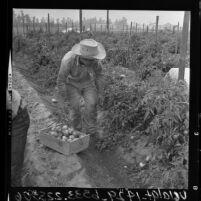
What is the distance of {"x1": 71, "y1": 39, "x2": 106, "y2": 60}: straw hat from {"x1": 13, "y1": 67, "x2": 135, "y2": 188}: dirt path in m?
0.56

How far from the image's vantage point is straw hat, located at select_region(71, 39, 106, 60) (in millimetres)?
4836

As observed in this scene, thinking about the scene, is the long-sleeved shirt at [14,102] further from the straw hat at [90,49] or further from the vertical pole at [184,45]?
the vertical pole at [184,45]

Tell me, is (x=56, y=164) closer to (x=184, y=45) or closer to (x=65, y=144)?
(x=65, y=144)

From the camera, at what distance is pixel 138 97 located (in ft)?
16.0

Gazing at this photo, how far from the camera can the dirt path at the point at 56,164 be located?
4.83m

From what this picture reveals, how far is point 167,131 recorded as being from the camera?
4.80 meters

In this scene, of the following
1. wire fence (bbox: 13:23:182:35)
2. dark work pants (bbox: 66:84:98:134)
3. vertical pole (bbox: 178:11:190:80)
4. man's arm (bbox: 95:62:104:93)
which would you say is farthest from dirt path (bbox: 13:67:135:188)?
vertical pole (bbox: 178:11:190:80)

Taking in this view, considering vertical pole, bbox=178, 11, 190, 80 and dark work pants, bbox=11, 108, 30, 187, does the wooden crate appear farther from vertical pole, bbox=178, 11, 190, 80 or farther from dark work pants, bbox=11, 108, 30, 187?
vertical pole, bbox=178, 11, 190, 80

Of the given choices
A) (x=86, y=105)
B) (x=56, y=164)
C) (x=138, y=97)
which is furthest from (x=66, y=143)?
(x=138, y=97)

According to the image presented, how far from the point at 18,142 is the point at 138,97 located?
121 cm

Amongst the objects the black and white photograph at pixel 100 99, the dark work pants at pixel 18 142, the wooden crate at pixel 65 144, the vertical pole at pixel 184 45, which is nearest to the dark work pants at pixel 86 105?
the black and white photograph at pixel 100 99

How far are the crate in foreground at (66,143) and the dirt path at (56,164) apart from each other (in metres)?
0.04
